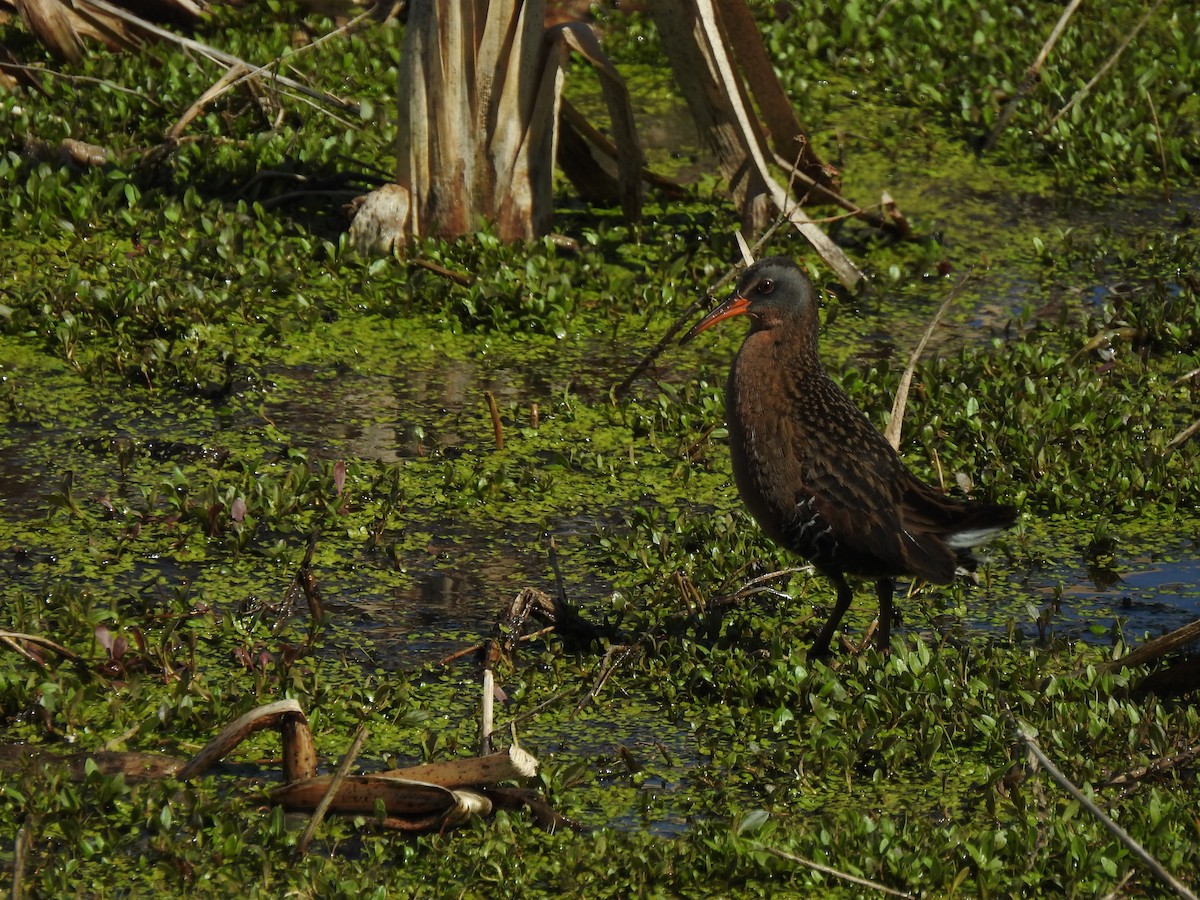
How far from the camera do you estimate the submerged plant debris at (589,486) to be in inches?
187

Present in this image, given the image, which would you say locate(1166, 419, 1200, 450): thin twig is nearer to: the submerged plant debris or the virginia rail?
the submerged plant debris

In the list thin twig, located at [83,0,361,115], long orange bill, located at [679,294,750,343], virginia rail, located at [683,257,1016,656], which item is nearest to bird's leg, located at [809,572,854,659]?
virginia rail, located at [683,257,1016,656]

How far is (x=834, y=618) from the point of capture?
18.9 feet

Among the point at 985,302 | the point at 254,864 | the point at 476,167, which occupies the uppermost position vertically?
the point at 476,167

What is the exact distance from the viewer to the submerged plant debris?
4.74 m

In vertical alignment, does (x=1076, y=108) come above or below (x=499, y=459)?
above

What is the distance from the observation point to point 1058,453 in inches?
276

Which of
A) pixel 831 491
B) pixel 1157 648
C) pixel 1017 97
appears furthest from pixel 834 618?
pixel 1017 97

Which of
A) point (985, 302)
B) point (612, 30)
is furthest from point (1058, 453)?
point (612, 30)

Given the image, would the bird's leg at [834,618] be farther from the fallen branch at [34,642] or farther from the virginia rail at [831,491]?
the fallen branch at [34,642]

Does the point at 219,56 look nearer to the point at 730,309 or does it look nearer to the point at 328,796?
the point at 730,309

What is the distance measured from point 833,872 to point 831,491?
155cm

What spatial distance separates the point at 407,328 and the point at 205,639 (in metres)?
2.61

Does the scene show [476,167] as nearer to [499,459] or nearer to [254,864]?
[499,459]
